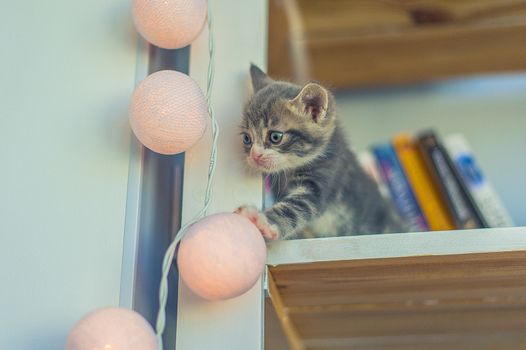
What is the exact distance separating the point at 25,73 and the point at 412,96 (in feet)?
3.07

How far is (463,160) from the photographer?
113cm

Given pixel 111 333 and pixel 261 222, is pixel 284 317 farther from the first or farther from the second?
pixel 111 333

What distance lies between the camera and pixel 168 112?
692mm

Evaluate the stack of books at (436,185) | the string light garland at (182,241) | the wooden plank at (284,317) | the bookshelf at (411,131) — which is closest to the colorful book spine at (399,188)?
the stack of books at (436,185)

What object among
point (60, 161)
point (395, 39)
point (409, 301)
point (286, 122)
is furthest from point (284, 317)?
point (395, 39)

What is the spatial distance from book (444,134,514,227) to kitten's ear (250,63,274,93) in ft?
1.41

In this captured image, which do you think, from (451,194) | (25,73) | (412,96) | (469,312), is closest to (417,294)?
(469,312)

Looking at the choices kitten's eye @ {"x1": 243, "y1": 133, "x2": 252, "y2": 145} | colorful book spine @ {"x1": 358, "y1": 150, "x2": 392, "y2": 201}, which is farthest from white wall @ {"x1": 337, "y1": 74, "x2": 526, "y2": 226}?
kitten's eye @ {"x1": 243, "y1": 133, "x2": 252, "y2": 145}

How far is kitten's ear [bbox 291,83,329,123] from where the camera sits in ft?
2.85

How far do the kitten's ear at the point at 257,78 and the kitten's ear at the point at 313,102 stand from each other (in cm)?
5

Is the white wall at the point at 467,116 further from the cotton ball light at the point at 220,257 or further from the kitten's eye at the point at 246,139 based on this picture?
the cotton ball light at the point at 220,257

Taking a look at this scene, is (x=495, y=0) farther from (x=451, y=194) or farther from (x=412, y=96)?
(x=451, y=194)

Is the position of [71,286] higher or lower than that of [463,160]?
lower

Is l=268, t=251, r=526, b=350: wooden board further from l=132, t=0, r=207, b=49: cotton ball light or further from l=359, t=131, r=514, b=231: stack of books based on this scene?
l=132, t=0, r=207, b=49: cotton ball light
